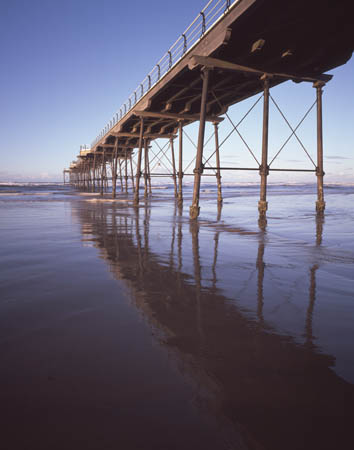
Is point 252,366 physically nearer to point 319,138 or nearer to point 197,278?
point 197,278

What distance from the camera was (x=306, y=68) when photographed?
959cm

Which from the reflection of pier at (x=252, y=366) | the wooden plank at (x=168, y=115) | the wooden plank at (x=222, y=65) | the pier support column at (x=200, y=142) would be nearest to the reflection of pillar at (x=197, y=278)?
the reflection of pier at (x=252, y=366)

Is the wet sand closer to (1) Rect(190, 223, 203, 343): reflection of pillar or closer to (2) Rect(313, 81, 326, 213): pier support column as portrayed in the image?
(1) Rect(190, 223, 203, 343): reflection of pillar

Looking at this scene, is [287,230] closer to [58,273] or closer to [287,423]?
[58,273]

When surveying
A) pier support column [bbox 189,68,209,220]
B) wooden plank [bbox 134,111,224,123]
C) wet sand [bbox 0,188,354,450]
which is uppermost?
wooden plank [bbox 134,111,224,123]

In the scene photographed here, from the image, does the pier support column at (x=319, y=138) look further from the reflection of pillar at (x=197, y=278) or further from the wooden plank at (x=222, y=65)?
the reflection of pillar at (x=197, y=278)

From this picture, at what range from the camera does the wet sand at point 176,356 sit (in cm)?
111

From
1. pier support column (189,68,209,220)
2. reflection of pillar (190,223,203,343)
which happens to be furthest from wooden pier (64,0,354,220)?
reflection of pillar (190,223,203,343)

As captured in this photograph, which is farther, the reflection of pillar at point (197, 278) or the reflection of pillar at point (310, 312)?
the reflection of pillar at point (197, 278)

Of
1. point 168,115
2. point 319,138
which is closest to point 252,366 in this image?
point 319,138

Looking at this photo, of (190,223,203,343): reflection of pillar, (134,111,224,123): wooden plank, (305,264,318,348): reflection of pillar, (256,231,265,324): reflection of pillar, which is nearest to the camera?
(305,264,318,348): reflection of pillar

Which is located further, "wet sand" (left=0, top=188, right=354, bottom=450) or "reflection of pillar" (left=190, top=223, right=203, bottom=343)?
"reflection of pillar" (left=190, top=223, right=203, bottom=343)

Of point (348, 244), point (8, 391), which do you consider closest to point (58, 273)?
point (8, 391)

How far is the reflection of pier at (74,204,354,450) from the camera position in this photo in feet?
3.70
